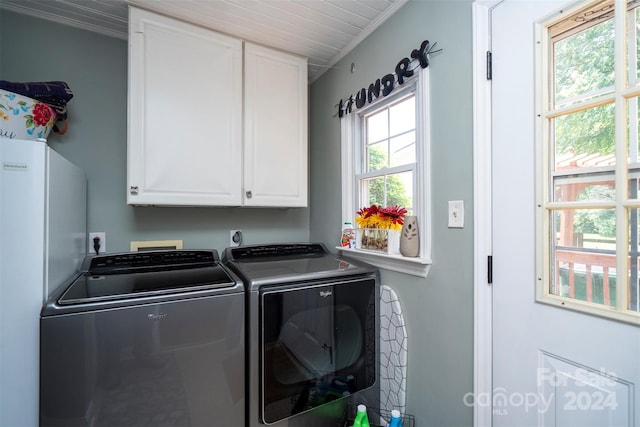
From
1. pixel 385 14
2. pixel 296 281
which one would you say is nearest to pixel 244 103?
pixel 385 14

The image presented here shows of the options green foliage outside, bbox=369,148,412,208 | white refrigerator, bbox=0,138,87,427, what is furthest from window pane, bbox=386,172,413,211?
white refrigerator, bbox=0,138,87,427

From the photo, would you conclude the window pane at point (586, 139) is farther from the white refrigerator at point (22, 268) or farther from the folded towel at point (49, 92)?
the folded towel at point (49, 92)

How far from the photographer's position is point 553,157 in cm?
89

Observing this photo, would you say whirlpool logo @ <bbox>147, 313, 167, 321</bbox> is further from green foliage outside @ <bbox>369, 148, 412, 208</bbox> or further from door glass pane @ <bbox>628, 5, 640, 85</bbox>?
door glass pane @ <bbox>628, 5, 640, 85</bbox>

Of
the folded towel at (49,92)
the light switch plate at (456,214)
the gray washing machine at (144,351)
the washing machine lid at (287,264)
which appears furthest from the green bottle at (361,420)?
the folded towel at (49,92)

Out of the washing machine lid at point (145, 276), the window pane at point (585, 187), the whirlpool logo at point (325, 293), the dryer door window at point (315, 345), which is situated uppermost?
the window pane at point (585, 187)

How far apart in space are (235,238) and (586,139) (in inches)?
75.1

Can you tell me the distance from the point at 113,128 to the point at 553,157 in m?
2.25

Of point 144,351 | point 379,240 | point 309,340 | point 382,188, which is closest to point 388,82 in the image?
point 382,188

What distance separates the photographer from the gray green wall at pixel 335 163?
1129 millimetres

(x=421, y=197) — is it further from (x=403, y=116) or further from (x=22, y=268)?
(x=22, y=268)

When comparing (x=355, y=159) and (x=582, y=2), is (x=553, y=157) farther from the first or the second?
(x=355, y=159)

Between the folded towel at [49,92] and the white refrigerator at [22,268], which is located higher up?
the folded towel at [49,92]

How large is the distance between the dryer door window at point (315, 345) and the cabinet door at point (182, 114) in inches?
30.8
